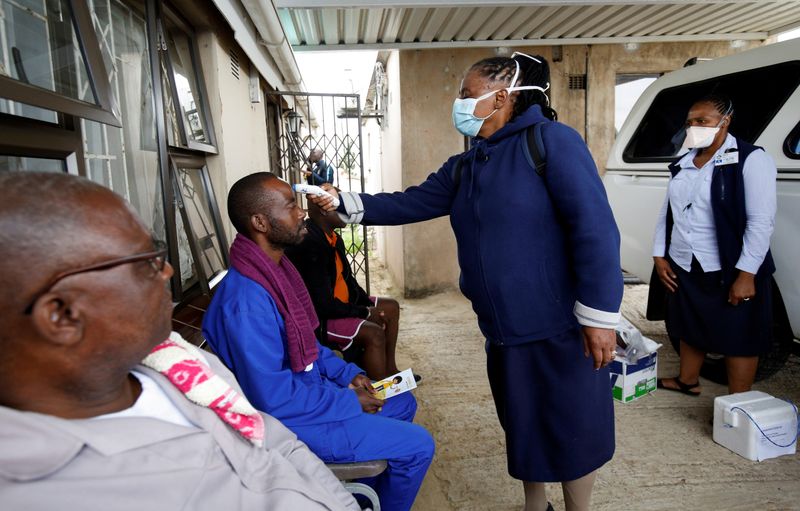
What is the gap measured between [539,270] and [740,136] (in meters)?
2.40

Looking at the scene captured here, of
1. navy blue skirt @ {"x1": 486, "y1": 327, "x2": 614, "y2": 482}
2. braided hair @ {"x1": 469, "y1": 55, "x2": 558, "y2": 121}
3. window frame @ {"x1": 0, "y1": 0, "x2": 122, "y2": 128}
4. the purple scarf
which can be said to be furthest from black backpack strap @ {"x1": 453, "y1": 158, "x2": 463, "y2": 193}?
window frame @ {"x1": 0, "y1": 0, "x2": 122, "y2": 128}

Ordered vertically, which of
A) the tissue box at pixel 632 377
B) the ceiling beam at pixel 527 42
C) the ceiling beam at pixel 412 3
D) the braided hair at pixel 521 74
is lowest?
the tissue box at pixel 632 377

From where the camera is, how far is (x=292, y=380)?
5.43 feet

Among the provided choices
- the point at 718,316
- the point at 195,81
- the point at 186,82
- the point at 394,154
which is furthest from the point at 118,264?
the point at 394,154

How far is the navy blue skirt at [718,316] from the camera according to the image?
2773mm

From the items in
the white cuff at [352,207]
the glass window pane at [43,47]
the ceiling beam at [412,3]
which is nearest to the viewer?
the glass window pane at [43,47]

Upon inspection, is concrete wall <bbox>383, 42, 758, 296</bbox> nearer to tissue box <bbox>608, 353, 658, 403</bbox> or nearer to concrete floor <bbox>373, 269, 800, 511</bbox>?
concrete floor <bbox>373, 269, 800, 511</bbox>

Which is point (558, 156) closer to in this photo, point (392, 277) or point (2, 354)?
point (2, 354)

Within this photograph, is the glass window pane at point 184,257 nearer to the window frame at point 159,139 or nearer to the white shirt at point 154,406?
the window frame at point 159,139

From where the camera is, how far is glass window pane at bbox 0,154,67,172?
148cm

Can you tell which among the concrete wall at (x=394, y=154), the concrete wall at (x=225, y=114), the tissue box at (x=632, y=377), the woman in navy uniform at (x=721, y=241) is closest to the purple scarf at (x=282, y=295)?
the concrete wall at (x=225, y=114)

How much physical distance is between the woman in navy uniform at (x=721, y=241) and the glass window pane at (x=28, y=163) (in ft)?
10.2

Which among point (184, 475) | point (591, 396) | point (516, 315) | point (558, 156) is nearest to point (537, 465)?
point (591, 396)

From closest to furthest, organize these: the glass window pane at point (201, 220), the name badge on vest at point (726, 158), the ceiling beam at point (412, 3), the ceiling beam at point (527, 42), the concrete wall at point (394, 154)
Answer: the name badge on vest at point (726, 158) → the glass window pane at point (201, 220) → the ceiling beam at point (412, 3) → the ceiling beam at point (527, 42) → the concrete wall at point (394, 154)
